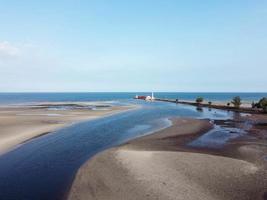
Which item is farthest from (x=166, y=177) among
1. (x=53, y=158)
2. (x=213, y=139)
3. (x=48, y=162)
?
(x=213, y=139)

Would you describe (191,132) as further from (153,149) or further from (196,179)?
(196,179)

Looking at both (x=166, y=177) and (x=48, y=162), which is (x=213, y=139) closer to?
(x=166, y=177)

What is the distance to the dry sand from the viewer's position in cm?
1409

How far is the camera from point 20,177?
57.1 feet

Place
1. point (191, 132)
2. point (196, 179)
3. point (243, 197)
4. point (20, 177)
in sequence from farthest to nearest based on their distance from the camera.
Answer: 1. point (191, 132)
2. point (20, 177)
3. point (196, 179)
4. point (243, 197)

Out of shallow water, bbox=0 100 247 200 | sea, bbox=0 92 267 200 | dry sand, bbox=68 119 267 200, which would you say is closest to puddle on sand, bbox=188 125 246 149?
sea, bbox=0 92 267 200

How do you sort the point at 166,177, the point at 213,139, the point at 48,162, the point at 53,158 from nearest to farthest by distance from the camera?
the point at 166,177, the point at 48,162, the point at 53,158, the point at 213,139

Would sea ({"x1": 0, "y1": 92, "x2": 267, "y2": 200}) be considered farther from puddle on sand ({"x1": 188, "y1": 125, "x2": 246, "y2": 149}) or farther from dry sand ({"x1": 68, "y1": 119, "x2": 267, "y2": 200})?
dry sand ({"x1": 68, "y1": 119, "x2": 267, "y2": 200})

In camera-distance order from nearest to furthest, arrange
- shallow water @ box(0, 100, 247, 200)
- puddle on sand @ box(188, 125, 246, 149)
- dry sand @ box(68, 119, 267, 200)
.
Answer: dry sand @ box(68, 119, 267, 200)
shallow water @ box(0, 100, 247, 200)
puddle on sand @ box(188, 125, 246, 149)

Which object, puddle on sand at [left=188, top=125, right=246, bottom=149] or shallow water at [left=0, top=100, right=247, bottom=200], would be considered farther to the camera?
puddle on sand at [left=188, top=125, right=246, bottom=149]

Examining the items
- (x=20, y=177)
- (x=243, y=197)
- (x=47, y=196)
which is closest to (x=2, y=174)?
(x=20, y=177)

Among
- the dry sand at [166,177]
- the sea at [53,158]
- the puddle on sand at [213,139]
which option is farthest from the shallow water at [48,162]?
the puddle on sand at [213,139]

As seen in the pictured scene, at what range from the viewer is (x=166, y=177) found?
16.6 meters

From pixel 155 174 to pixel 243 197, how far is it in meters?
5.13
